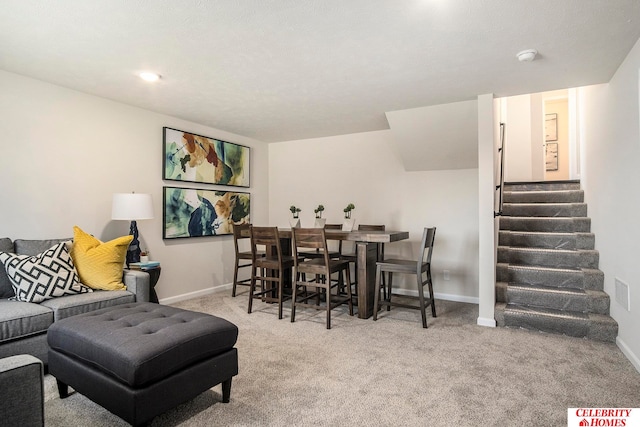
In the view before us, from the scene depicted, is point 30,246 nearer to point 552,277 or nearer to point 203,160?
point 203,160

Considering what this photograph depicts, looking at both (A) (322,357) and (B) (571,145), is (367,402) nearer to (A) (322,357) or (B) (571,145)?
(A) (322,357)

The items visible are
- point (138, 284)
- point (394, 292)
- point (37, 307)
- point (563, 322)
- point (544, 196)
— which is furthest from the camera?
point (394, 292)

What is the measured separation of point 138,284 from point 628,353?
12.3 feet

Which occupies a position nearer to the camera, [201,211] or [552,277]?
[552,277]

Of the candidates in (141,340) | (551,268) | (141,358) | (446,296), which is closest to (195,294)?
(141,340)

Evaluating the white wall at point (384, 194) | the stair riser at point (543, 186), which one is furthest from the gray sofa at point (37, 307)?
the stair riser at point (543, 186)

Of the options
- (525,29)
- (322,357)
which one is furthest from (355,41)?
(322,357)

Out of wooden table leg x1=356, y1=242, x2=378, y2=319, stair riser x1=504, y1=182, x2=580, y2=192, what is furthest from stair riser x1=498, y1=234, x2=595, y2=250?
wooden table leg x1=356, y1=242, x2=378, y2=319

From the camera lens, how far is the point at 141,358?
154 cm

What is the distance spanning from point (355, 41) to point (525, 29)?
106 cm

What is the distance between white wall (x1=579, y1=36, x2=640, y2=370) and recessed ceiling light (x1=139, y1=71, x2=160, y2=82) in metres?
3.54

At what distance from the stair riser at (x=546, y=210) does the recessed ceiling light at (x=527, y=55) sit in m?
2.28

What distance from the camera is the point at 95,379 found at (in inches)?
66.8

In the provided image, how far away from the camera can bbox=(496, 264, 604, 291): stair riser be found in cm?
331
